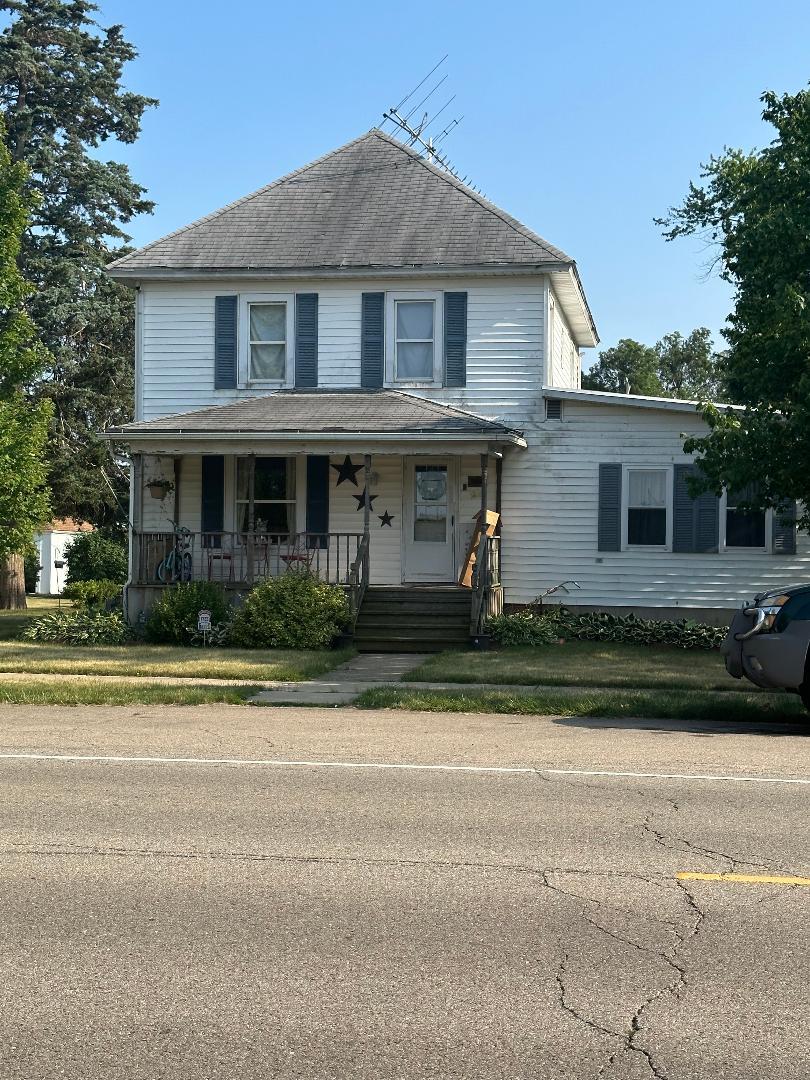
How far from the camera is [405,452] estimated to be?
2048 centimetres

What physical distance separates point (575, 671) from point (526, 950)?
37.5 feet

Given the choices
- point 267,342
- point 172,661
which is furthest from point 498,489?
point 172,661

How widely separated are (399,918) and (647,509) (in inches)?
670

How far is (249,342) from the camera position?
2317 cm

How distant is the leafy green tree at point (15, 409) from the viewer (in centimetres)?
1834

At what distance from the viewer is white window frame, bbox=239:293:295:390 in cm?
2300

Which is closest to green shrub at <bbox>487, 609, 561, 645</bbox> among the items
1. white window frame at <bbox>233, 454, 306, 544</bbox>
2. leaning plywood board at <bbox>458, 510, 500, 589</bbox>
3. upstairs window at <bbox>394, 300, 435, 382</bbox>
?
leaning plywood board at <bbox>458, 510, 500, 589</bbox>

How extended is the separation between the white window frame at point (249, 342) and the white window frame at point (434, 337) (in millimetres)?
1747

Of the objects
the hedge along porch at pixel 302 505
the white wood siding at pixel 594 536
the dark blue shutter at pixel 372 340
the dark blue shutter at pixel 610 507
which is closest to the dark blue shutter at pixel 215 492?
the hedge along porch at pixel 302 505

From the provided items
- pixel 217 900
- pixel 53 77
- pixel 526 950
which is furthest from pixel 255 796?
pixel 53 77

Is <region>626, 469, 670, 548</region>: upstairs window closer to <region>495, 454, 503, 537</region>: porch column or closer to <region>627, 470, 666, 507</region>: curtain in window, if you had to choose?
<region>627, 470, 666, 507</region>: curtain in window

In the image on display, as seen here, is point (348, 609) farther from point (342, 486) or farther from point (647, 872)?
point (647, 872)

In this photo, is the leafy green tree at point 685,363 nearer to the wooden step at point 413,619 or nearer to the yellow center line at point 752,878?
the wooden step at point 413,619

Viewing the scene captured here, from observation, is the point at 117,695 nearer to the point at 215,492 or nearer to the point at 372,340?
the point at 215,492
